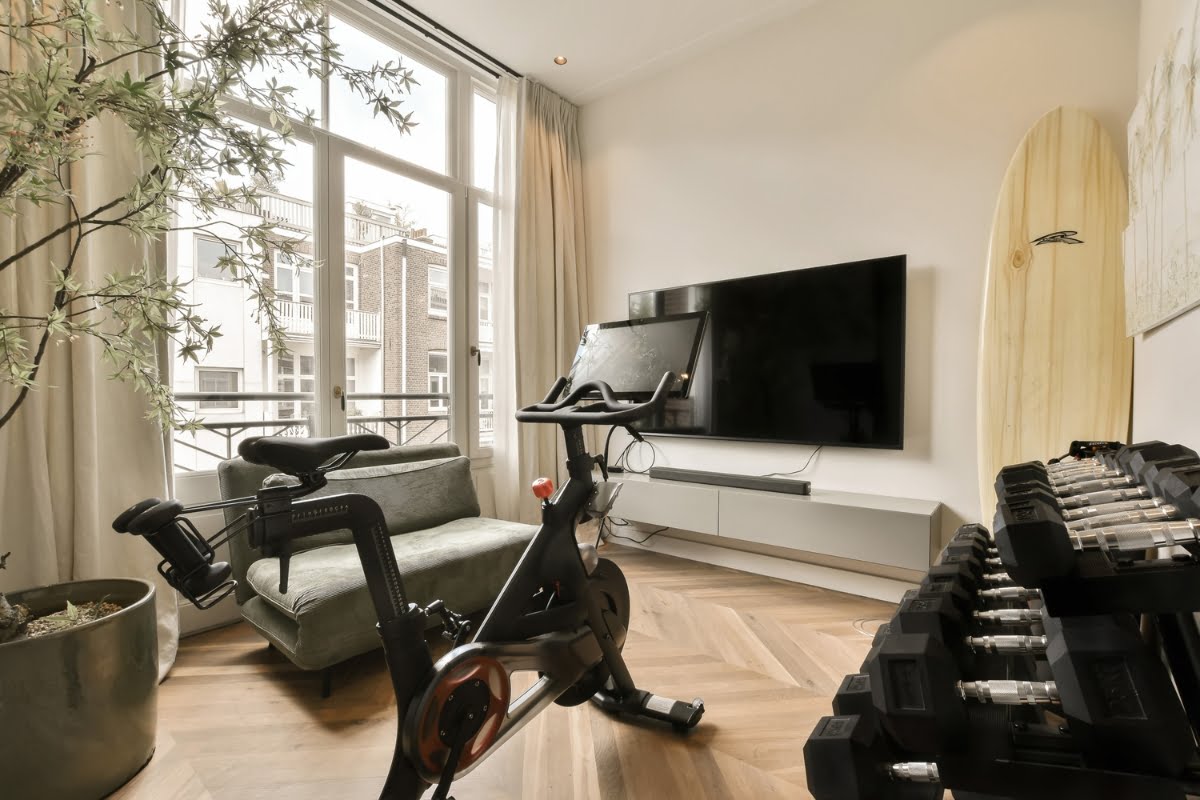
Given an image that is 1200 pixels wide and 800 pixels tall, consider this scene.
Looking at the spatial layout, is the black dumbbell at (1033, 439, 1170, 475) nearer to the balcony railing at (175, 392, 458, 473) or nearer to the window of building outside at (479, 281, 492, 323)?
the balcony railing at (175, 392, 458, 473)

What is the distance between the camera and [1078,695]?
497 millimetres

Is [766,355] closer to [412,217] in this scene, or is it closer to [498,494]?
[498,494]

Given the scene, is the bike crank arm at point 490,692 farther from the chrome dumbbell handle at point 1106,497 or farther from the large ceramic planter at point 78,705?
the chrome dumbbell handle at point 1106,497

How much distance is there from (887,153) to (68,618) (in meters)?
3.72

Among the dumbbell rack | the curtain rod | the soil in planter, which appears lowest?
the soil in planter

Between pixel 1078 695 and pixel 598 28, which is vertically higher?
pixel 598 28

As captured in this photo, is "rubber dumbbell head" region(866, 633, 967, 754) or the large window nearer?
"rubber dumbbell head" region(866, 633, 967, 754)

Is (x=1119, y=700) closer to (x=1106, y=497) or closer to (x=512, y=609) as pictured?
(x=1106, y=497)

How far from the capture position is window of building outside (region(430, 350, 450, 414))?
3.48 meters

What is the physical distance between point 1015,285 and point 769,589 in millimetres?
1846

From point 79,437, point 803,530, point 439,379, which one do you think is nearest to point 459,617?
point 79,437

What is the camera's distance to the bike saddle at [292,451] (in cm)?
100

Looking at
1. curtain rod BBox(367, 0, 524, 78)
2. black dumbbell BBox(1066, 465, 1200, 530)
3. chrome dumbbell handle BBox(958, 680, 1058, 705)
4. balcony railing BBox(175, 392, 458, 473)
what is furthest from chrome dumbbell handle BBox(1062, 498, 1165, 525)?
curtain rod BBox(367, 0, 524, 78)

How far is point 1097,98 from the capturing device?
2295 millimetres
